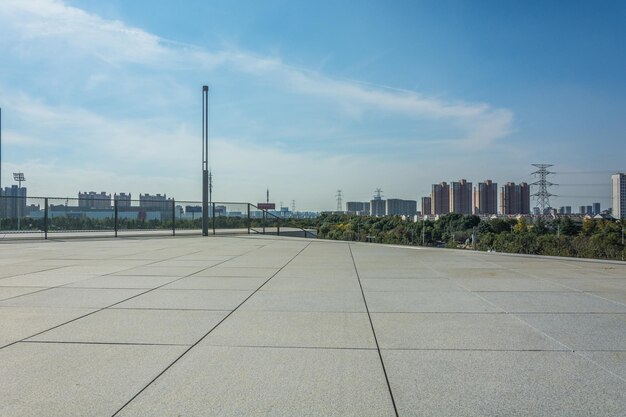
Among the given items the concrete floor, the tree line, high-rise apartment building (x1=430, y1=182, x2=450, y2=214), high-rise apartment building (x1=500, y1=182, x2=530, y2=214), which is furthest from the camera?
high-rise apartment building (x1=430, y1=182, x2=450, y2=214)

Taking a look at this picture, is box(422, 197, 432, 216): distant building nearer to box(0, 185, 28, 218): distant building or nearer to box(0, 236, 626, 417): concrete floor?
box(0, 185, 28, 218): distant building

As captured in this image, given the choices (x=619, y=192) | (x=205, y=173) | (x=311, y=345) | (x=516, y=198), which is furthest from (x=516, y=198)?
(x=311, y=345)

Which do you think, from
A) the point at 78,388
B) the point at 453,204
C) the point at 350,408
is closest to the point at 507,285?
the point at 350,408

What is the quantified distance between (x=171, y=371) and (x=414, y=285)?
5.91m

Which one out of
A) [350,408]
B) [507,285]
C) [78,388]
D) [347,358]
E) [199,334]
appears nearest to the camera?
[350,408]

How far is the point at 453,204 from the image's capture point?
167m

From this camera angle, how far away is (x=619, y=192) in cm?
12150

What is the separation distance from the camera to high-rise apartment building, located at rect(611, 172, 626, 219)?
116688 millimetres

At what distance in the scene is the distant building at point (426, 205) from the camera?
608ft

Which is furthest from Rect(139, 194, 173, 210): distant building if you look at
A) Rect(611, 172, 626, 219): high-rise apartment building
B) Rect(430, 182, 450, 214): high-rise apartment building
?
Rect(430, 182, 450, 214): high-rise apartment building

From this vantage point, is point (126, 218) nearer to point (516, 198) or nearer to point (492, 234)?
point (492, 234)

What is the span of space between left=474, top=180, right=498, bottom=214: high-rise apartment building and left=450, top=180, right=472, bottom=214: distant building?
2869mm

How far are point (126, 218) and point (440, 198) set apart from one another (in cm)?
15956

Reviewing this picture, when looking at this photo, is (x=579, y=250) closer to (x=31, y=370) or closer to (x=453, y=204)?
(x=31, y=370)
